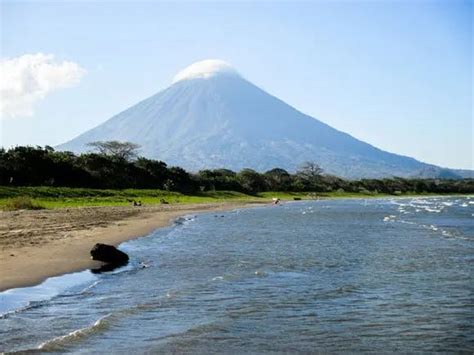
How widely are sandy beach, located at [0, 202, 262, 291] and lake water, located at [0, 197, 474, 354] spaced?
91cm

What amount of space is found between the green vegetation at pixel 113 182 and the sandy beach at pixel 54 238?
24.6 ft

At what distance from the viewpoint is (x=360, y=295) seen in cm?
1421

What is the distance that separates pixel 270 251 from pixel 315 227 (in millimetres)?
14118

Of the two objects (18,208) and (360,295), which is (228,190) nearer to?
(18,208)

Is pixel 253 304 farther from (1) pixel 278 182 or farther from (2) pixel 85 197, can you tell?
(1) pixel 278 182

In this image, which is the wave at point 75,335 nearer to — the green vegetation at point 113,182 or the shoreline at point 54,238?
the shoreline at point 54,238

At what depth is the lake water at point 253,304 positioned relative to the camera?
9969 millimetres

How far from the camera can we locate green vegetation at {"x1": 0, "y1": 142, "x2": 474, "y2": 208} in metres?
51.6

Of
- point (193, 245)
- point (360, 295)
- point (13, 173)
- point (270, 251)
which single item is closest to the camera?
point (360, 295)

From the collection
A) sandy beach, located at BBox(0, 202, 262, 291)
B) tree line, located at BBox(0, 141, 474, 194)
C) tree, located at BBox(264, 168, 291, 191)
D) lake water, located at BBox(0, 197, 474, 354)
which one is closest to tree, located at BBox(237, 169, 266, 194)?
tree line, located at BBox(0, 141, 474, 194)

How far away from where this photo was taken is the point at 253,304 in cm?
1306

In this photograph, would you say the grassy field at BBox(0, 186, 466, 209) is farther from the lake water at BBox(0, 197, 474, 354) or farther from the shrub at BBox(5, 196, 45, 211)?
the lake water at BBox(0, 197, 474, 354)

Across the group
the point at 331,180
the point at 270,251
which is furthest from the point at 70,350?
the point at 331,180

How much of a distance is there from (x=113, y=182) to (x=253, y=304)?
179 ft
